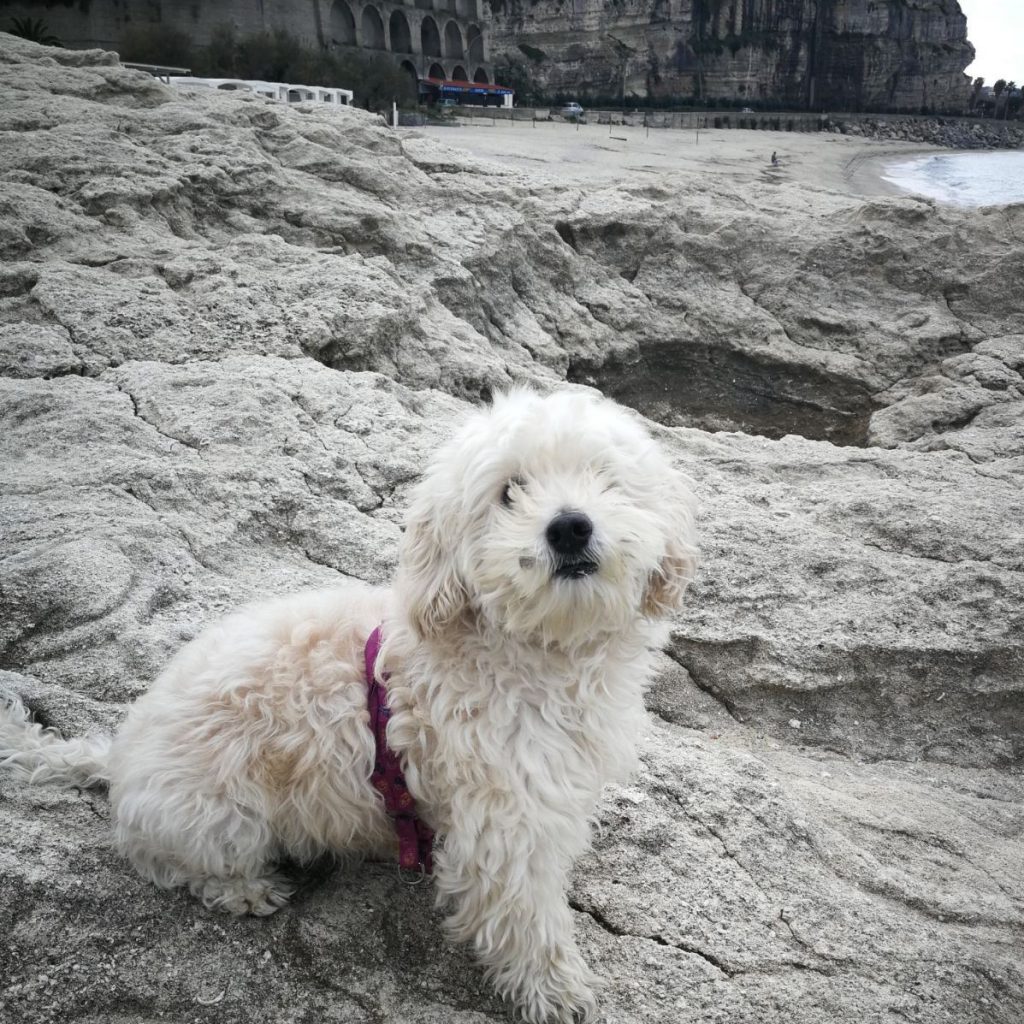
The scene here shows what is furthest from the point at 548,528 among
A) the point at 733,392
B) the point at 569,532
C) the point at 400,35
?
the point at 400,35

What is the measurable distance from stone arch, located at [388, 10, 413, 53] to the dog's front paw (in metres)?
73.3

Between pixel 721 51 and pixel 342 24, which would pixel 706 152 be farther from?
pixel 721 51

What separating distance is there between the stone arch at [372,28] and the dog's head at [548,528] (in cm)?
6789

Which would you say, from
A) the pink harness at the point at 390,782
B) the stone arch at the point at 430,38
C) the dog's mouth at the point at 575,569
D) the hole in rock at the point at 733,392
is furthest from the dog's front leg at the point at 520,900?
the stone arch at the point at 430,38

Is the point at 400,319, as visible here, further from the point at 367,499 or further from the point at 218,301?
the point at 367,499

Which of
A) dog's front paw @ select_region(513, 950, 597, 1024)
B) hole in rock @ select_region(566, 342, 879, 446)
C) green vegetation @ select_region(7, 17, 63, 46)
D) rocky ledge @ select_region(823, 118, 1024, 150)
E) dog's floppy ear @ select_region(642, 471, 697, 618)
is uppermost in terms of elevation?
rocky ledge @ select_region(823, 118, 1024, 150)

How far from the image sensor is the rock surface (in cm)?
240

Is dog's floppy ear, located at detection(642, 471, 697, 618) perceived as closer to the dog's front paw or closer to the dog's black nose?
the dog's black nose

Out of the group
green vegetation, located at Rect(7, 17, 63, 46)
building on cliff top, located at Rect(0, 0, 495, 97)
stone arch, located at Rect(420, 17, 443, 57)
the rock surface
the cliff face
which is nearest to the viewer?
the rock surface

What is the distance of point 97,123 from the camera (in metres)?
7.02

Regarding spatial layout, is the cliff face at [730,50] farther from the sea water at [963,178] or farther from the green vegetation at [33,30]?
the green vegetation at [33,30]

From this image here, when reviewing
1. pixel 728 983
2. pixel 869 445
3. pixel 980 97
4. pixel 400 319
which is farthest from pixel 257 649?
pixel 980 97

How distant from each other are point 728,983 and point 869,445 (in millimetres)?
5121

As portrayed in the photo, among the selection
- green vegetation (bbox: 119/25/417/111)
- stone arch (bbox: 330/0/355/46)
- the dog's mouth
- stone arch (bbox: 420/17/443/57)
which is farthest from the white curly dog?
stone arch (bbox: 420/17/443/57)
